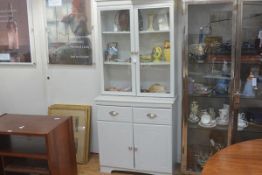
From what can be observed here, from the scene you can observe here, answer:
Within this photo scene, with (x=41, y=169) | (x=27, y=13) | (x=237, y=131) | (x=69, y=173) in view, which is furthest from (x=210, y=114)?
(x=27, y=13)

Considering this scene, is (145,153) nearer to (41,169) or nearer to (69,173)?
(69,173)

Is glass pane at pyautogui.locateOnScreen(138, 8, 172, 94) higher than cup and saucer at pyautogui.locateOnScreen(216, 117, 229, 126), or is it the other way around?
glass pane at pyautogui.locateOnScreen(138, 8, 172, 94)

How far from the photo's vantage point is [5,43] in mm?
3623

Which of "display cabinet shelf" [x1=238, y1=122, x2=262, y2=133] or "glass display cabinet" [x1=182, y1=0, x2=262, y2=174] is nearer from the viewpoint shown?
"glass display cabinet" [x1=182, y1=0, x2=262, y2=174]

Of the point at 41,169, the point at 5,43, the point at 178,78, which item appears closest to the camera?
the point at 41,169

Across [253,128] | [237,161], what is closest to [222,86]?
[253,128]

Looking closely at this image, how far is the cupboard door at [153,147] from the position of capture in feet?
9.45

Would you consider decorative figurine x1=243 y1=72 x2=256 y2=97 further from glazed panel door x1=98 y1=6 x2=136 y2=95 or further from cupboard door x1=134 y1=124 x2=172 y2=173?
glazed panel door x1=98 y1=6 x2=136 y2=95

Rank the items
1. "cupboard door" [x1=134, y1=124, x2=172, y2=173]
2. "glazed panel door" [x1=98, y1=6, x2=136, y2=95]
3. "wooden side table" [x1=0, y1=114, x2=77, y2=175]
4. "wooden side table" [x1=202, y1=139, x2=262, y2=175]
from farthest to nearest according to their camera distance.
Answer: "glazed panel door" [x1=98, y1=6, x2=136, y2=95]
"cupboard door" [x1=134, y1=124, x2=172, y2=173]
"wooden side table" [x1=0, y1=114, x2=77, y2=175]
"wooden side table" [x1=202, y1=139, x2=262, y2=175]

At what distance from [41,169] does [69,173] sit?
0.32m

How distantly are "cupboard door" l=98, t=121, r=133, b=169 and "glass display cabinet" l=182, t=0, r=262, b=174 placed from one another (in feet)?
1.90

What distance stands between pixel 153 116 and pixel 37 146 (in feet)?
3.84

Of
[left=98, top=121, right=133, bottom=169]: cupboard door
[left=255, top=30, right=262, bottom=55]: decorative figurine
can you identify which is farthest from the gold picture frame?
[left=255, top=30, right=262, bottom=55]: decorative figurine

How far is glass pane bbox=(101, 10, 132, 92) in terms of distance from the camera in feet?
9.97
